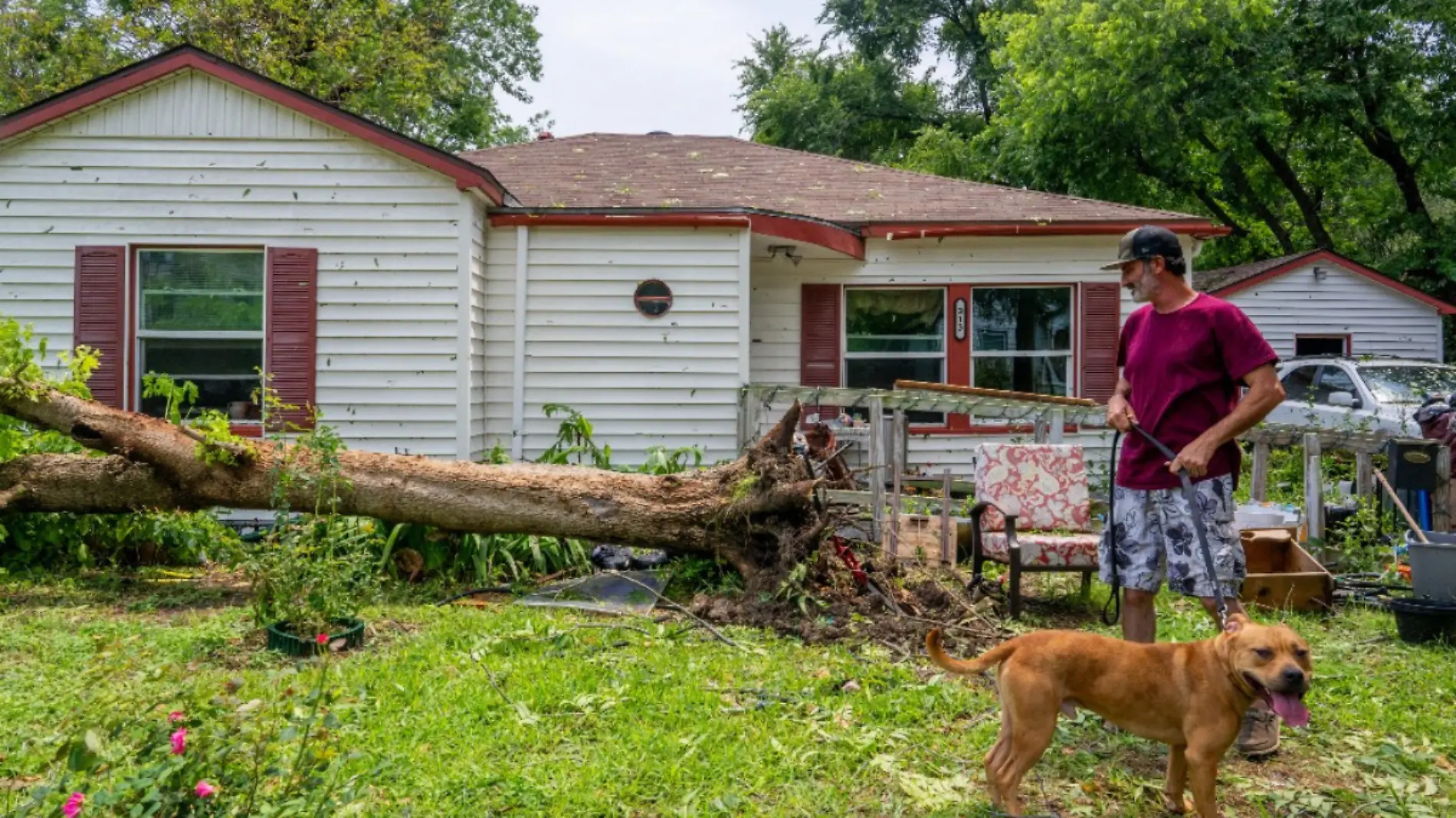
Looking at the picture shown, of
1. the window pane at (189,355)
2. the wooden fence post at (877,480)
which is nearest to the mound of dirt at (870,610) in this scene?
the wooden fence post at (877,480)

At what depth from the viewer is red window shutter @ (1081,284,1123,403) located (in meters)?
10.8

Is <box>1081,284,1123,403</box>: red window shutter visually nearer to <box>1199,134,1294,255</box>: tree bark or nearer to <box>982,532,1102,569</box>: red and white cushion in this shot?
<box>982,532,1102,569</box>: red and white cushion

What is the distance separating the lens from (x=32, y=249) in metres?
8.64

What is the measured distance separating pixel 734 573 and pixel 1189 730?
12.5 feet

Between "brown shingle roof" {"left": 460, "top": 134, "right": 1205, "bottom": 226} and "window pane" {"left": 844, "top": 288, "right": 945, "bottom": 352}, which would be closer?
"brown shingle roof" {"left": 460, "top": 134, "right": 1205, "bottom": 226}

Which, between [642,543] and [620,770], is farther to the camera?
[642,543]

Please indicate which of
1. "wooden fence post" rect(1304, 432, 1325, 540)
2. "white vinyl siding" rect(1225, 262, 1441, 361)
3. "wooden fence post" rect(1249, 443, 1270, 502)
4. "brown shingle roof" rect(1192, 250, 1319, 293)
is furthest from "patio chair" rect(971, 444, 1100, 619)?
"white vinyl siding" rect(1225, 262, 1441, 361)

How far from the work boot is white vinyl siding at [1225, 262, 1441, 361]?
17211mm

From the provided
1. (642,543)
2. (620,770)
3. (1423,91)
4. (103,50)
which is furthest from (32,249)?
(1423,91)

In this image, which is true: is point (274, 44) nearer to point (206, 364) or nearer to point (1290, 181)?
point (206, 364)

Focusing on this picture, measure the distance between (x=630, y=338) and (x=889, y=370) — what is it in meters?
3.06

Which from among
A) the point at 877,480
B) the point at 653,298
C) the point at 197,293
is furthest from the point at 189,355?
the point at 877,480

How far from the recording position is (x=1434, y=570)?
5469 millimetres

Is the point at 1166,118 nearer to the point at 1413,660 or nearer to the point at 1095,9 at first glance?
the point at 1095,9
